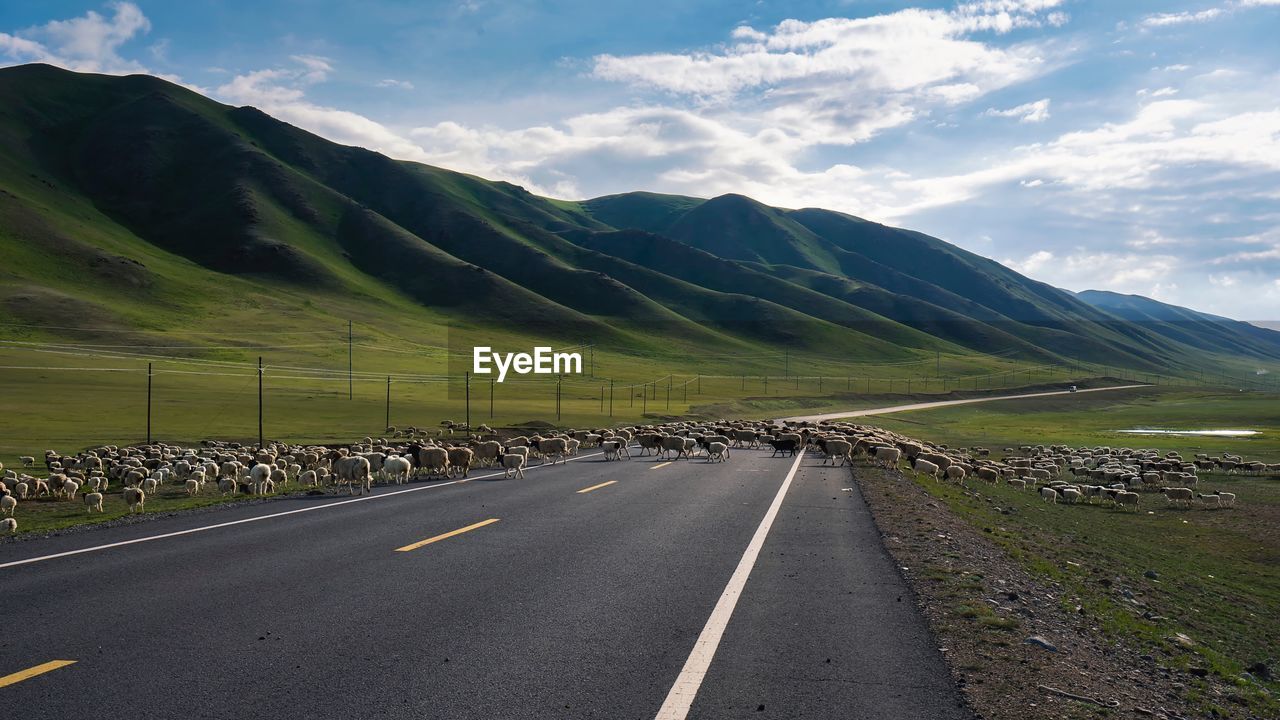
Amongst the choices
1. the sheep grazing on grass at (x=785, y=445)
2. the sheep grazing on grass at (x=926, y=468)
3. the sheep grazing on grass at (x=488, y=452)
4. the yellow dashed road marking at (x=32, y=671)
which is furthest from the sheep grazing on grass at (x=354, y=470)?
the sheep grazing on grass at (x=785, y=445)

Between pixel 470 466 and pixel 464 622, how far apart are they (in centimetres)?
2274

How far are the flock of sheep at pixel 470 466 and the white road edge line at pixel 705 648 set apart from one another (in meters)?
13.1

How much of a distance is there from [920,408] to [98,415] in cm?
9506

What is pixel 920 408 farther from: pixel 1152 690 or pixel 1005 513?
pixel 1152 690

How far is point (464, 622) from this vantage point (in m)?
8.60

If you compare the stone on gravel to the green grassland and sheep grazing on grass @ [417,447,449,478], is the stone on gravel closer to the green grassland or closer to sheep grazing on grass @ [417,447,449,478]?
the green grassland

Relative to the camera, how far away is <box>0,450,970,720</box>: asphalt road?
6.52 m

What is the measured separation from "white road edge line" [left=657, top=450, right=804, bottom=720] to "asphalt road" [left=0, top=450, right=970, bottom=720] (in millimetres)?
38

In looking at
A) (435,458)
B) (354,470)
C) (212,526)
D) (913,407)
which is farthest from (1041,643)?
(913,407)

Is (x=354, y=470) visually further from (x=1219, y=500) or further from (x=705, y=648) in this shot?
(x=1219, y=500)

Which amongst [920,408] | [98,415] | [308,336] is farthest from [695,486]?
[308,336]

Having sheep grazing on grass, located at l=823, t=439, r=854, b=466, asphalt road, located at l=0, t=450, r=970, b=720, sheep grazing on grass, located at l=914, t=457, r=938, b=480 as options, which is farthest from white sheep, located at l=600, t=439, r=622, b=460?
asphalt road, located at l=0, t=450, r=970, b=720

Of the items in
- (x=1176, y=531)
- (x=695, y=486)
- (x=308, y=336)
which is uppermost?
(x=308, y=336)

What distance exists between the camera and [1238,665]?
35.6 feet
